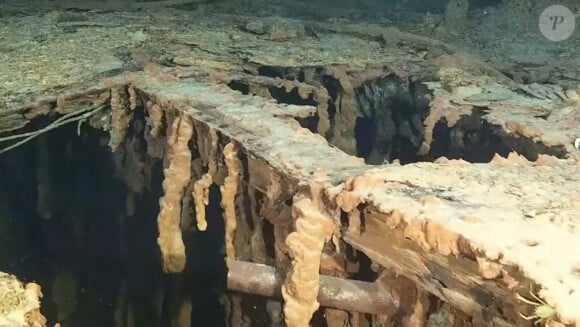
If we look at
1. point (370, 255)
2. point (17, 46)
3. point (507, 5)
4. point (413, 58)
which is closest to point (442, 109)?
point (413, 58)

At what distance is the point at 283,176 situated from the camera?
14.7 ft

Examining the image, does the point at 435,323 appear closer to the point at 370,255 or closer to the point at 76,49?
the point at 370,255

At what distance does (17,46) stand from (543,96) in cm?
668

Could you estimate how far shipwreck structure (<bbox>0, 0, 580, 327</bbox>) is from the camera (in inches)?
137

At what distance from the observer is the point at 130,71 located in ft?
24.1

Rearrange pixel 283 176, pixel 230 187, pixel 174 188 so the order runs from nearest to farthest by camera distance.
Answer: pixel 283 176 < pixel 230 187 < pixel 174 188

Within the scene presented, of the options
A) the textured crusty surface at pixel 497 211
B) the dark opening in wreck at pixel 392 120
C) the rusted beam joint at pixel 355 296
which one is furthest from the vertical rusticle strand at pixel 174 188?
the textured crusty surface at pixel 497 211

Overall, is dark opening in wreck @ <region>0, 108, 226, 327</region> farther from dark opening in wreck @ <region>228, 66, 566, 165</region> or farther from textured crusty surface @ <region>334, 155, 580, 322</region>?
textured crusty surface @ <region>334, 155, 580, 322</region>

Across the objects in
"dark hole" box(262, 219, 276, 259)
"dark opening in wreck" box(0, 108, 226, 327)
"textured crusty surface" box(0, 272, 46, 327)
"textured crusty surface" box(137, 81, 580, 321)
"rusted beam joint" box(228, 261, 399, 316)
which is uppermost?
"textured crusty surface" box(137, 81, 580, 321)

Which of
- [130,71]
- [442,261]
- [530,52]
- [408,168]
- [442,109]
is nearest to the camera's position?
[442,261]

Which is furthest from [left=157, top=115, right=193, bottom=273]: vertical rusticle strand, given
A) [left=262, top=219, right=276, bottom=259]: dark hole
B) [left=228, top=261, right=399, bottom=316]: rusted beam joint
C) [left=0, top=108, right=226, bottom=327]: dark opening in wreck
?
[left=0, top=108, right=226, bottom=327]: dark opening in wreck

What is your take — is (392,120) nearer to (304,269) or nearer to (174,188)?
(174,188)

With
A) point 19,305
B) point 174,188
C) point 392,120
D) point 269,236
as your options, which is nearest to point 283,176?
point 269,236

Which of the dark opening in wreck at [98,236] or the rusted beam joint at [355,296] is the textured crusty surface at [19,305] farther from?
the dark opening in wreck at [98,236]
